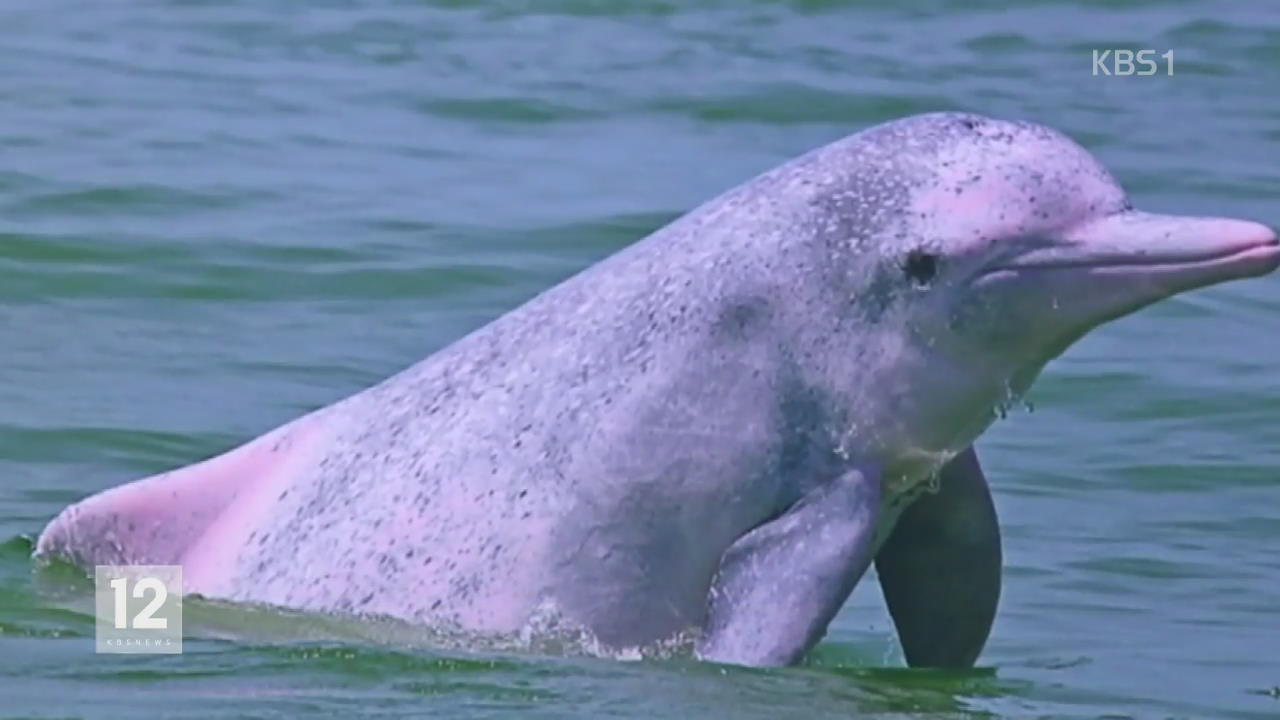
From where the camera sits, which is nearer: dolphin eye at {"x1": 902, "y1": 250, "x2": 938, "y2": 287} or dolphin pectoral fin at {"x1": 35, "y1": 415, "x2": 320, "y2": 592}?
dolphin eye at {"x1": 902, "y1": 250, "x2": 938, "y2": 287}

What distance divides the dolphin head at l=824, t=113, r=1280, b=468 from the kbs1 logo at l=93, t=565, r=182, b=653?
2.26 metres

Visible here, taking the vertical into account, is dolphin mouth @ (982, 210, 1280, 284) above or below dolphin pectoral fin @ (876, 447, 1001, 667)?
above

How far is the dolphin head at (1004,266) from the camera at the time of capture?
10.4 m

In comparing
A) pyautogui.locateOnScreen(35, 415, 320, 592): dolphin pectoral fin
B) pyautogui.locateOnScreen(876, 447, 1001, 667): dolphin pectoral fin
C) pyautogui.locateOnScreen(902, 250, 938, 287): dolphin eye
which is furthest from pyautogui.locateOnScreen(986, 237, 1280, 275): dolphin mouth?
pyautogui.locateOnScreen(35, 415, 320, 592): dolphin pectoral fin

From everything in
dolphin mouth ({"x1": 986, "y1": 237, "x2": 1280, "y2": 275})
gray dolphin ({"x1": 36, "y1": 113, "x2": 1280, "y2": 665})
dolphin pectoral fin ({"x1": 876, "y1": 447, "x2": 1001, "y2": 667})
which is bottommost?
dolphin pectoral fin ({"x1": 876, "y1": 447, "x2": 1001, "y2": 667})

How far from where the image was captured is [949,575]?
436 inches

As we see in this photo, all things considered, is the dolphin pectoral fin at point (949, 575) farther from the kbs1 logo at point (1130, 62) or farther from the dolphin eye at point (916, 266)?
the kbs1 logo at point (1130, 62)

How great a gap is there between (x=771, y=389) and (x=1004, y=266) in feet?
2.46

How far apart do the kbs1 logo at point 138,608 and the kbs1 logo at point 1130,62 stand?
15392mm

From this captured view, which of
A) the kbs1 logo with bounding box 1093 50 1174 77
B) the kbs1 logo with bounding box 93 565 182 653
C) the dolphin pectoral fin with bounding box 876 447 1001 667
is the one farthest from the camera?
the kbs1 logo with bounding box 1093 50 1174 77

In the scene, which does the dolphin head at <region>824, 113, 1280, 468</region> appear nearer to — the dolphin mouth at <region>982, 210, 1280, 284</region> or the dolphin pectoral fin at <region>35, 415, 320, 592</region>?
the dolphin mouth at <region>982, 210, 1280, 284</region>

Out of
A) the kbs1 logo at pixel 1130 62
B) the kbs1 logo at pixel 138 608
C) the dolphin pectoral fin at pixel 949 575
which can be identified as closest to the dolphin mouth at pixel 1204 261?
the dolphin pectoral fin at pixel 949 575

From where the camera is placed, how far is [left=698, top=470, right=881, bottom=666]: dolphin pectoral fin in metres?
10.2

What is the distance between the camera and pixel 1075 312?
10.4 m
